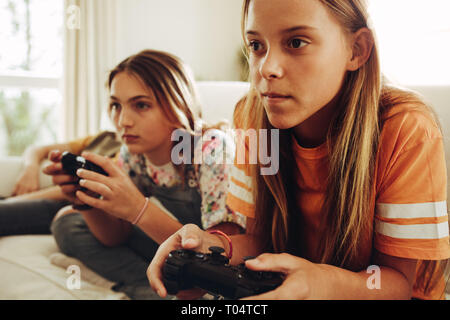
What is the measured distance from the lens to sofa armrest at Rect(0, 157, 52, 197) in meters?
1.21

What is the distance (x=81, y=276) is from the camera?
29.0 inches

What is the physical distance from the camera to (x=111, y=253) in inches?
32.2

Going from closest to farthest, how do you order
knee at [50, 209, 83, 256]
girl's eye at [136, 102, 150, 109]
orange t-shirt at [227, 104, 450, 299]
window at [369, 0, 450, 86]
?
1. orange t-shirt at [227, 104, 450, 299]
2. window at [369, 0, 450, 86]
3. girl's eye at [136, 102, 150, 109]
4. knee at [50, 209, 83, 256]

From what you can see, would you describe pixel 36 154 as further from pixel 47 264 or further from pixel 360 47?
pixel 360 47

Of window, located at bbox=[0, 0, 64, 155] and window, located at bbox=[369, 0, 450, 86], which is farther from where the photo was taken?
window, located at bbox=[0, 0, 64, 155]

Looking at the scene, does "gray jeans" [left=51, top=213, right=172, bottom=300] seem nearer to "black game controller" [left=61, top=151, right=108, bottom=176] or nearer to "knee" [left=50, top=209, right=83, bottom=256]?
"knee" [left=50, top=209, right=83, bottom=256]

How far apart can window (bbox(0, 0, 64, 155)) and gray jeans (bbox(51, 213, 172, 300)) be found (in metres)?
0.80

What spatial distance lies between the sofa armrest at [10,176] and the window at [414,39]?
3.69 ft

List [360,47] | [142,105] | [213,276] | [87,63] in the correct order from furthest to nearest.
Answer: [87,63] < [142,105] < [360,47] < [213,276]

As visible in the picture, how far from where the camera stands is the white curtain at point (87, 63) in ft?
5.65

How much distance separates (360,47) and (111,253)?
0.66 m

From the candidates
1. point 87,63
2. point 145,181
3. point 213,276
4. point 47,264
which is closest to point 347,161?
point 213,276

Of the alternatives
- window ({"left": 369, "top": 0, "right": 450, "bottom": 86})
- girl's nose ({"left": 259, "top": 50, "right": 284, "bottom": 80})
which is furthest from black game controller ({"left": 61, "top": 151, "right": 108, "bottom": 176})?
window ({"left": 369, "top": 0, "right": 450, "bottom": 86})
